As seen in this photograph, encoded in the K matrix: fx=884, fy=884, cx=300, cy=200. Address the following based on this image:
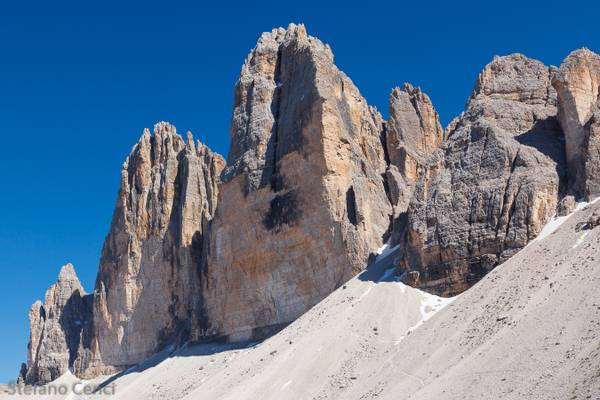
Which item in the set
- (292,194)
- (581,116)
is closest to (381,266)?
(292,194)

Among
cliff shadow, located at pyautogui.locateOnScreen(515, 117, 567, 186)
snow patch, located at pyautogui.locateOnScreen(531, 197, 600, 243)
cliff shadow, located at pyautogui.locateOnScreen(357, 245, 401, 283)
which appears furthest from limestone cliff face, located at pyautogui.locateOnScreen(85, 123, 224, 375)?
snow patch, located at pyautogui.locateOnScreen(531, 197, 600, 243)

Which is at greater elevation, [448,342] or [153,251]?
[153,251]

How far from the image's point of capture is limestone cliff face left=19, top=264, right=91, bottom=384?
82812 mm

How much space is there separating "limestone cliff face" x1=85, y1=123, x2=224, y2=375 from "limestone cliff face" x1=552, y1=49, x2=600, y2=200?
30479mm

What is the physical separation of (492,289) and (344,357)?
7954mm

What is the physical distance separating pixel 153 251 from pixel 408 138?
77.2ft

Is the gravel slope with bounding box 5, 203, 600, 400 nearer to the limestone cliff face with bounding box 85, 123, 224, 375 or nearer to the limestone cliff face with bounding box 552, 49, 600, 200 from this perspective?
the limestone cliff face with bounding box 552, 49, 600, 200

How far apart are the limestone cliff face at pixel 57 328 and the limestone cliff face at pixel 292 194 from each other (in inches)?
998

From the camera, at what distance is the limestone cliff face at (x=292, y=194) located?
54.6 meters

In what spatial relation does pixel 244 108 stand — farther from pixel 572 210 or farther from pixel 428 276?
pixel 572 210

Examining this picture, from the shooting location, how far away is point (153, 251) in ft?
244

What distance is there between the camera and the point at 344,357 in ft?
143

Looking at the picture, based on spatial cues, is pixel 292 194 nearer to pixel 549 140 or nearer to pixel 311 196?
pixel 311 196

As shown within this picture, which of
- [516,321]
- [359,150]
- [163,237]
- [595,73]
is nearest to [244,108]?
[359,150]
